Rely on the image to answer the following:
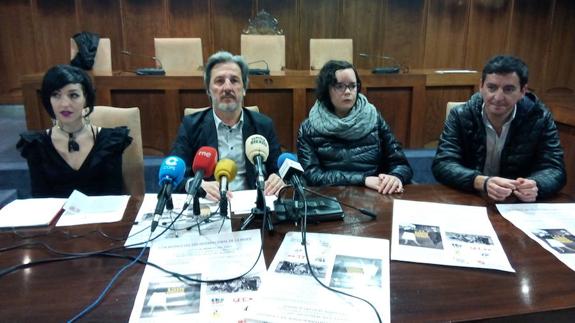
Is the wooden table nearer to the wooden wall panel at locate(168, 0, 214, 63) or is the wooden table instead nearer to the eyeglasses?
the eyeglasses

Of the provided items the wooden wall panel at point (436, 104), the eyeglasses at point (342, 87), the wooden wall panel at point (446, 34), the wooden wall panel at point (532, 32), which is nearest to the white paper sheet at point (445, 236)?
the eyeglasses at point (342, 87)

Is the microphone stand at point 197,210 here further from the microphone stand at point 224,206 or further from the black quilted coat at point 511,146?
the black quilted coat at point 511,146

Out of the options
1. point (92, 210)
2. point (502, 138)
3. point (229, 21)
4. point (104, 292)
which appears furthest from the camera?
point (229, 21)

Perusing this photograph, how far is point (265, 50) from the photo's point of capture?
13.2ft

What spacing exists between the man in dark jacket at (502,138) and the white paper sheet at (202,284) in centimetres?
93

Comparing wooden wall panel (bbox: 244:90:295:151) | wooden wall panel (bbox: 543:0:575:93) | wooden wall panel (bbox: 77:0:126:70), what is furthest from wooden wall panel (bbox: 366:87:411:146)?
wooden wall panel (bbox: 543:0:575:93)

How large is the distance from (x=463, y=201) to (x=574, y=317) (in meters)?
0.59

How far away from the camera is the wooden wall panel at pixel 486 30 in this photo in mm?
5559

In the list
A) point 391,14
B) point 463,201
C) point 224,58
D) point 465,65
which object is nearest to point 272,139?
point 224,58

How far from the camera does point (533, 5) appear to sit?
558 cm

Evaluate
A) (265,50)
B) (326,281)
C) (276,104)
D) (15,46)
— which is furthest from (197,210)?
(15,46)

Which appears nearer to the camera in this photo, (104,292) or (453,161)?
(104,292)

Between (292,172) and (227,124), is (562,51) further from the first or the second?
(292,172)

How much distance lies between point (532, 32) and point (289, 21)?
3461 mm
